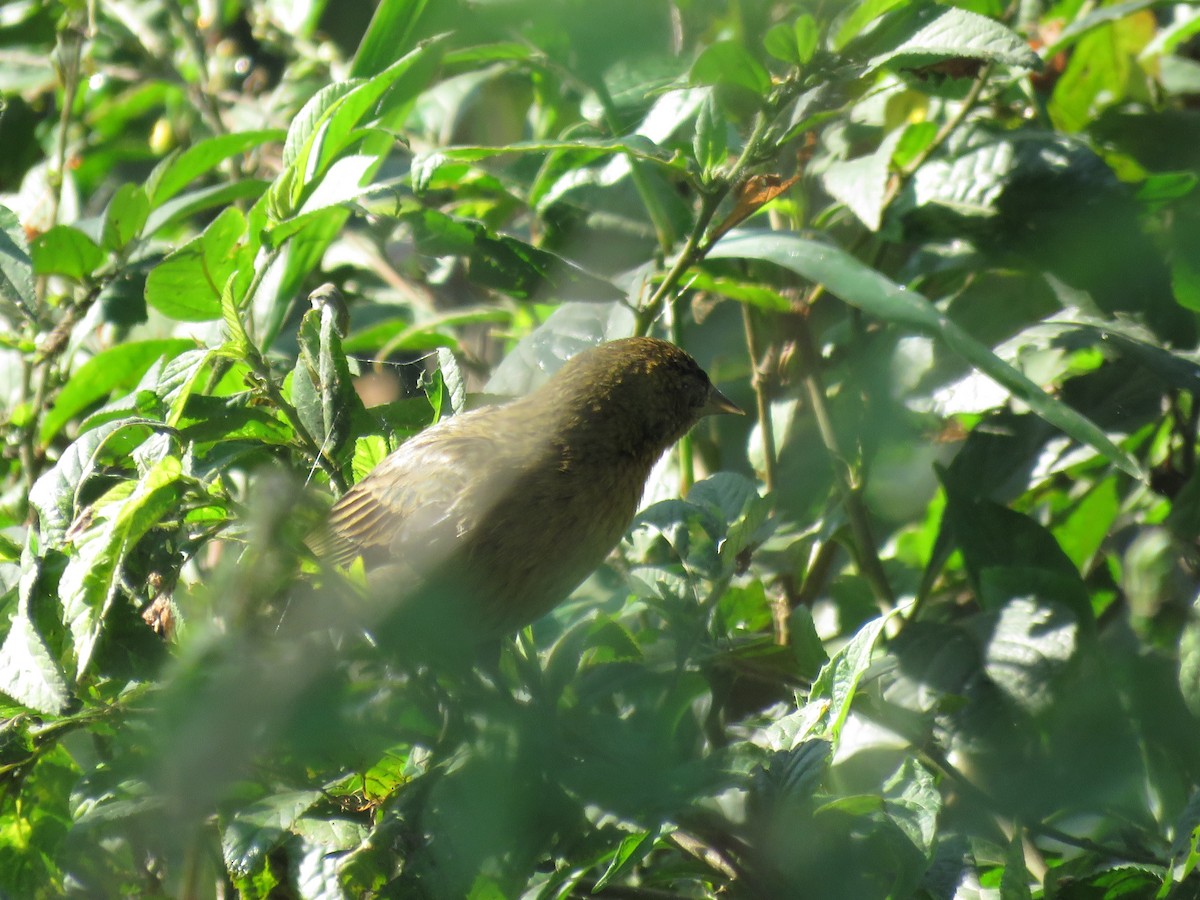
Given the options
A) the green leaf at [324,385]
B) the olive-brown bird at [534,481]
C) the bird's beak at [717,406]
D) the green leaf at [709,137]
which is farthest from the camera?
the bird's beak at [717,406]

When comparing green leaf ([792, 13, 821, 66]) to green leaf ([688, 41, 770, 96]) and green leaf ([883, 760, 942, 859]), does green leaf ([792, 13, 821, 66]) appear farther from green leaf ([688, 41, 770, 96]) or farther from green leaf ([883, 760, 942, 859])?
green leaf ([883, 760, 942, 859])

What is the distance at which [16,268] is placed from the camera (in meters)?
2.16

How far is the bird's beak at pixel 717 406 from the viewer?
2.56 meters

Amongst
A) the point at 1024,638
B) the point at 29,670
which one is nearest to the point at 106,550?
the point at 29,670

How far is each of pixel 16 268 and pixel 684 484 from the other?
4.39 feet

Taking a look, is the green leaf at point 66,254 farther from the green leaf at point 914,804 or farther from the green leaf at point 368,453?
the green leaf at point 914,804

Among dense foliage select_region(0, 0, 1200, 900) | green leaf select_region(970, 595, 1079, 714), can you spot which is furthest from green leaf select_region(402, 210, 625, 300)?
green leaf select_region(970, 595, 1079, 714)

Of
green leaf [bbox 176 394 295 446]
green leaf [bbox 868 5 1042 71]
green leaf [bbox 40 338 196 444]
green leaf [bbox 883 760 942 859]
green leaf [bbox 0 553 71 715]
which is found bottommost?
green leaf [bbox 883 760 942 859]

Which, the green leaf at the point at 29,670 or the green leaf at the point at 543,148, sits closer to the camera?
the green leaf at the point at 29,670

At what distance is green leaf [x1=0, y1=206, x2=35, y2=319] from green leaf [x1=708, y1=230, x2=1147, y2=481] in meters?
1.23

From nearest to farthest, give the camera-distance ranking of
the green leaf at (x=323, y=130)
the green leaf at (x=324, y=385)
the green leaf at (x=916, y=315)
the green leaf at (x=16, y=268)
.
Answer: the green leaf at (x=916, y=315) → the green leaf at (x=324, y=385) → the green leaf at (x=323, y=130) → the green leaf at (x=16, y=268)

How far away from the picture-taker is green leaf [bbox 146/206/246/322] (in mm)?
1847

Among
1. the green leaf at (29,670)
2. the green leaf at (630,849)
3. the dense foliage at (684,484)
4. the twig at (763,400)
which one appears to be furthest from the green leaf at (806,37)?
the green leaf at (29,670)

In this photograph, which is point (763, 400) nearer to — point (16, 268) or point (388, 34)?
point (388, 34)
